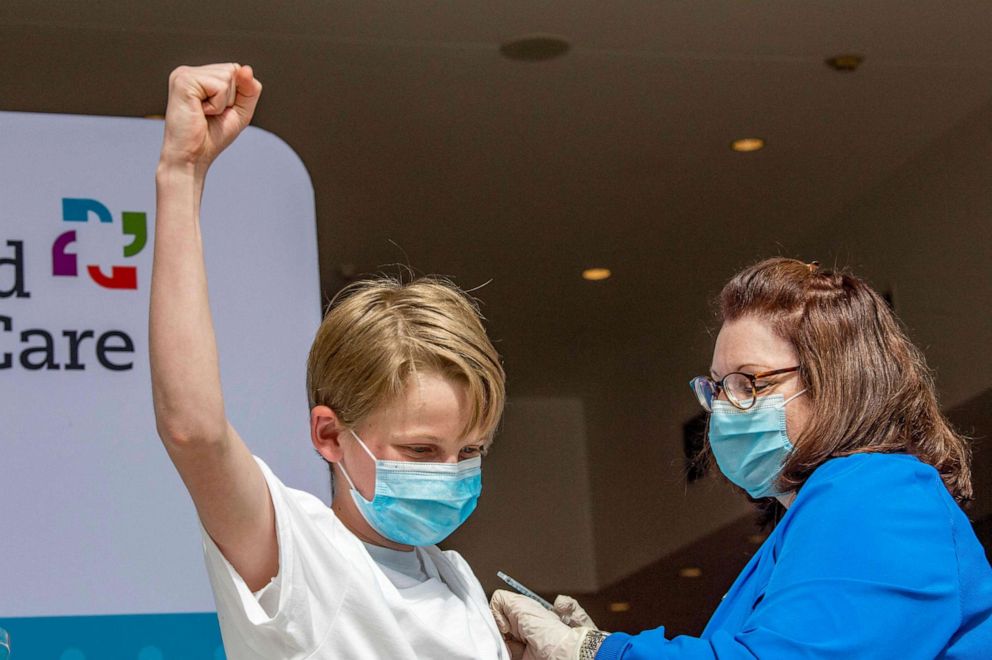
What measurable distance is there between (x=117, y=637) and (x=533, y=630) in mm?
995

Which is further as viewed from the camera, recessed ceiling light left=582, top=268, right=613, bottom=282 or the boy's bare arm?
recessed ceiling light left=582, top=268, right=613, bottom=282

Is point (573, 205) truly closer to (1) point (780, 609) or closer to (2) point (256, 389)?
(2) point (256, 389)

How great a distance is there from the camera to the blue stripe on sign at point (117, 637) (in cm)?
265

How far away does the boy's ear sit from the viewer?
185 cm

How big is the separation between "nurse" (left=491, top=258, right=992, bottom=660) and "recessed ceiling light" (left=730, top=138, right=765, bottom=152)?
313 centimetres

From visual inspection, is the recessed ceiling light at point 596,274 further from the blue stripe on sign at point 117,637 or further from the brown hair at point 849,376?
the brown hair at point 849,376

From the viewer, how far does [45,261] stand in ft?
9.36

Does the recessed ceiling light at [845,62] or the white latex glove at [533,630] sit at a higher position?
the recessed ceiling light at [845,62]

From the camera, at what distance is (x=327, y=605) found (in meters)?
1.63

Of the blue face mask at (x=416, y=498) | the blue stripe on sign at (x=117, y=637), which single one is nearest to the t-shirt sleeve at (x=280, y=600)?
the blue face mask at (x=416, y=498)

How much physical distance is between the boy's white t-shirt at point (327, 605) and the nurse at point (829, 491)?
0.90 ft

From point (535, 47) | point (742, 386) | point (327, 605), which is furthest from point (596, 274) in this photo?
point (327, 605)

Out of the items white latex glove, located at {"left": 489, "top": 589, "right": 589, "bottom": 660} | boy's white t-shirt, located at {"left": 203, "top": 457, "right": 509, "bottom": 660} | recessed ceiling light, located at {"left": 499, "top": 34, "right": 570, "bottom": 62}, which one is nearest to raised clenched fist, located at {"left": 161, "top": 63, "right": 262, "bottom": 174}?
boy's white t-shirt, located at {"left": 203, "top": 457, "right": 509, "bottom": 660}

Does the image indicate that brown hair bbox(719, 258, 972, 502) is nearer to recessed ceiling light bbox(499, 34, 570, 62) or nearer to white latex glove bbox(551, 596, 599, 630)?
white latex glove bbox(551, 596, 599, 630)
